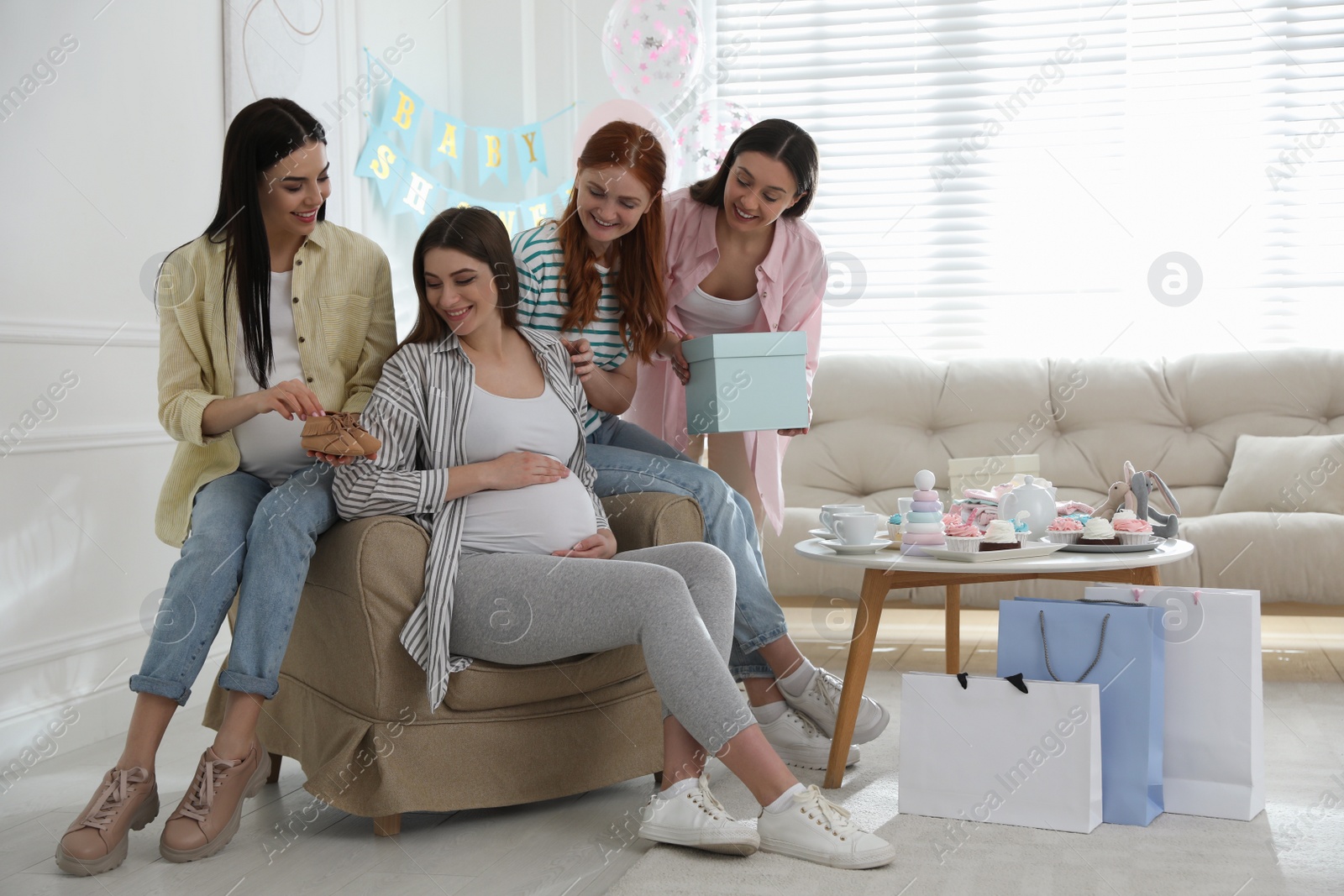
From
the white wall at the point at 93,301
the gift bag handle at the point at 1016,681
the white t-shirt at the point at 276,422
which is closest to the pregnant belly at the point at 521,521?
the white t-shirt at the point at 276,422

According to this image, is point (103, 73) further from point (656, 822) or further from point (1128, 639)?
point (1128, 639)

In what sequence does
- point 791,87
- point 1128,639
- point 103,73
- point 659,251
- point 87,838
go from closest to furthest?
point 87,838
point 1128,639
point 659,251
point 103,73
point 791,87

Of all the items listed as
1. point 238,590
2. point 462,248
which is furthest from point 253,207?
point 238,590

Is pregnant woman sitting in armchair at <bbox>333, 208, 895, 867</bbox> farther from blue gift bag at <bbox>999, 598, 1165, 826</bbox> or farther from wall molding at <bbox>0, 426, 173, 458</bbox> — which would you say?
wall molding at <bbox>0, 426, 173, 458</bbox>

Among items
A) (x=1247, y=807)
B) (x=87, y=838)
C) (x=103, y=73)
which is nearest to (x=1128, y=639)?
(x=1247, y=807)

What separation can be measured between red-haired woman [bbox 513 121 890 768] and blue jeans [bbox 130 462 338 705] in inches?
21.7

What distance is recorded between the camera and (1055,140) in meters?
3.74

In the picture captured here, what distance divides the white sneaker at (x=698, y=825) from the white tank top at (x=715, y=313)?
100cm

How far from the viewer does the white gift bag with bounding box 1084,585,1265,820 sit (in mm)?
1724

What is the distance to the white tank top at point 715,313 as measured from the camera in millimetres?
2277

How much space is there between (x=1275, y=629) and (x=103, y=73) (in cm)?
349

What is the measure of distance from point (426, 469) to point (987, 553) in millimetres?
909

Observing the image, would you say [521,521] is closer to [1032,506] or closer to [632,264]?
[632,264]

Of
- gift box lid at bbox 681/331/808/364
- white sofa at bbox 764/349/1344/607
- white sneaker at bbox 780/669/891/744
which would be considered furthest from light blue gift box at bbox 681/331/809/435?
white sofa at bbox 764/349/1344/607
